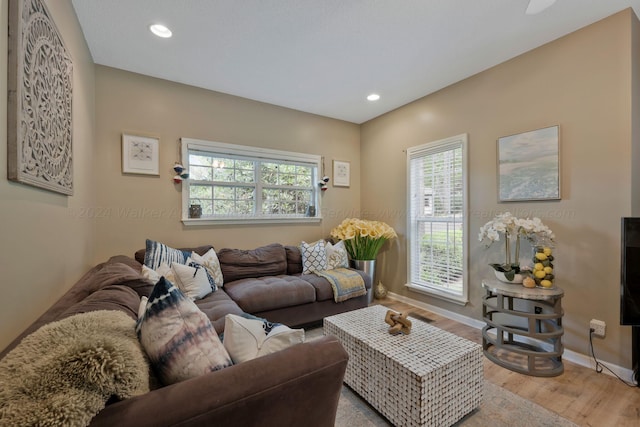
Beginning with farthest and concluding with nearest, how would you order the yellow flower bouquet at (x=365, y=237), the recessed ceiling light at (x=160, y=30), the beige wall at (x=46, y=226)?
the yellow flower bouquet at (x=365, y=237)
the recessed ceiling light at (x=160, y=30)
the beige wall at (x=46, y=226)

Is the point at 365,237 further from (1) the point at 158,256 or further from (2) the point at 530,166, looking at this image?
(1) the point at 158,256

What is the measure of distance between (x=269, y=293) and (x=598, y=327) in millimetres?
2694

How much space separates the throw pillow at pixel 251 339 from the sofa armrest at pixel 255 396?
0.11 m

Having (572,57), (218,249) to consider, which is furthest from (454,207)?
(218,249)

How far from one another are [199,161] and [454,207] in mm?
3083

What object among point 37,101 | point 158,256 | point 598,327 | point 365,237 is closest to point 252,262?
point 158,256

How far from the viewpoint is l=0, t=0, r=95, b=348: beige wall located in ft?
3.30

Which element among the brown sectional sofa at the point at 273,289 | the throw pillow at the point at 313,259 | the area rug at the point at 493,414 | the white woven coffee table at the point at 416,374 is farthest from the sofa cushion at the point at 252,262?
the area rug at the point at 493,414

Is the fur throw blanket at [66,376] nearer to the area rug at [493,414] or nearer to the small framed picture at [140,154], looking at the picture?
the area rug at [493,414]

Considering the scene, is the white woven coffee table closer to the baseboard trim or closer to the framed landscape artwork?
the baseboard trim

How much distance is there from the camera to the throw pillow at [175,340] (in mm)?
856

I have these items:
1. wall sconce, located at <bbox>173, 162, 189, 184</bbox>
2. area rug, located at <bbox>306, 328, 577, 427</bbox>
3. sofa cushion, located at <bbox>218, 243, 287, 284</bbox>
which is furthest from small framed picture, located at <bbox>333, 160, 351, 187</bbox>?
area rug, located at <bbox>306, 328, 577, 427</bbox>

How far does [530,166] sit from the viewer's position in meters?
2.46

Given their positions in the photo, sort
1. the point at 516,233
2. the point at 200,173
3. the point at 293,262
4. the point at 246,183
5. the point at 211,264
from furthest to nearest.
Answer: the point at 246,183
the point at 293,262
the point at 200,173
the point at 211,264
the point at 516,233
